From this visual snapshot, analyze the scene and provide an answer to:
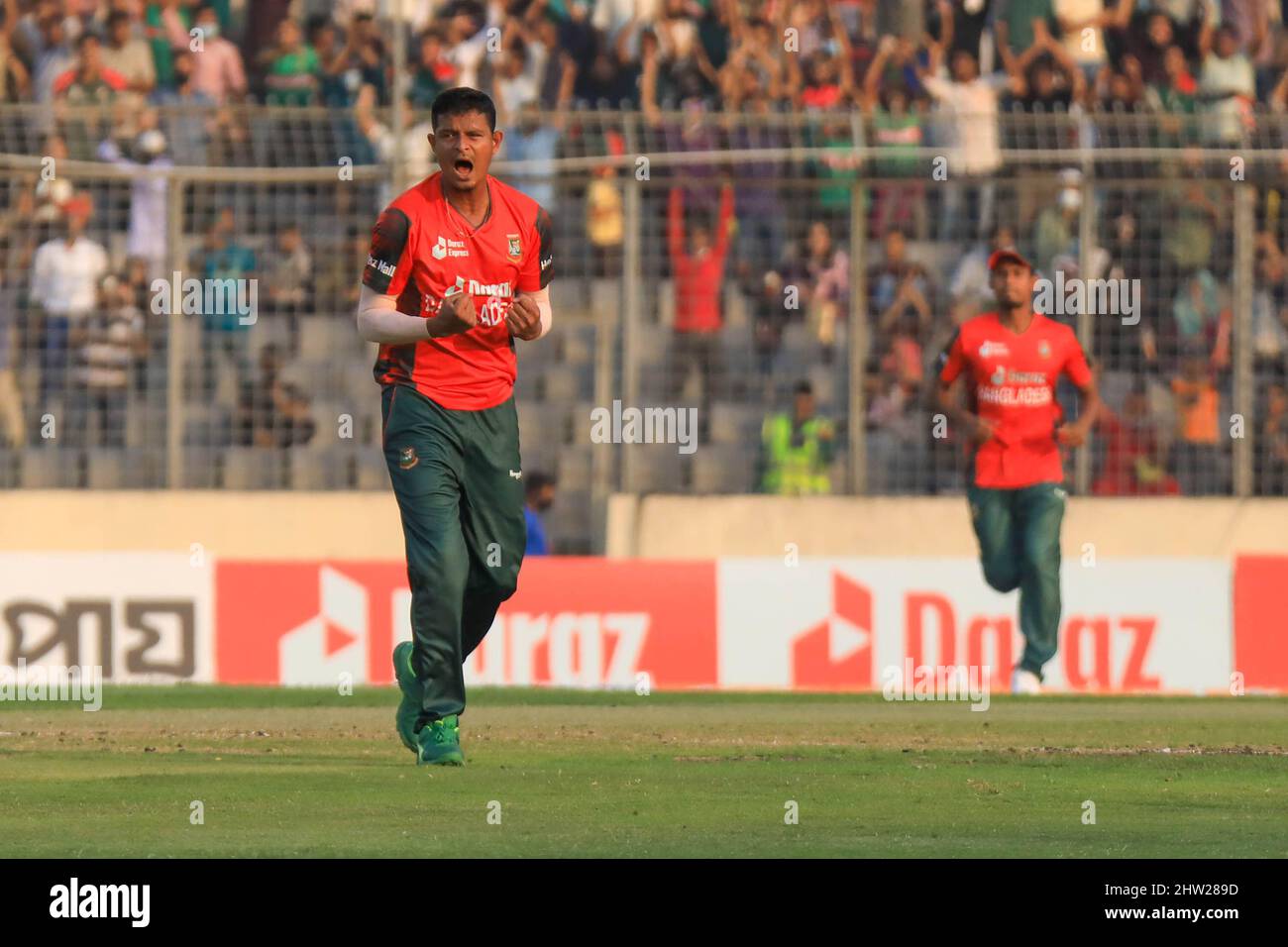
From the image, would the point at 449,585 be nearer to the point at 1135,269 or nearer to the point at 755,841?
the point at 755,841

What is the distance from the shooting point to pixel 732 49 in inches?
801

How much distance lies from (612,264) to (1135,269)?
3.45 metres

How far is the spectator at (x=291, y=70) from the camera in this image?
20234mm

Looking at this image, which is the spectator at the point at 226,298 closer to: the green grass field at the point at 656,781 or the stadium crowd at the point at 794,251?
the stadium crowd at the point at 794,251

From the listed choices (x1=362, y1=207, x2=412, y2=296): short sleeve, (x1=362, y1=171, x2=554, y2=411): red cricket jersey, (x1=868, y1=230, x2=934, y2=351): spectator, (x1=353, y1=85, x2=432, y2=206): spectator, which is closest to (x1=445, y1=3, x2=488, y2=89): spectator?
(x1=353, y1=85, x2=432, y2=206): spectator

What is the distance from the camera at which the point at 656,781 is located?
9633mm

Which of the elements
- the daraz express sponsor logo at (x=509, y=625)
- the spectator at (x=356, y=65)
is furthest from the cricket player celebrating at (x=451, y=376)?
the spectator at (x=356, y=65)

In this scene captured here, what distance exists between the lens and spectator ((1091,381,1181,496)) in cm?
1755

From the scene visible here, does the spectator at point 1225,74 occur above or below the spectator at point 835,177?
above

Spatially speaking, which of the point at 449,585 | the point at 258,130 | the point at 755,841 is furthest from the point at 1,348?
the point at 755,841

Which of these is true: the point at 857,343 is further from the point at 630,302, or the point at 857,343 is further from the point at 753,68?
the point at 753,68

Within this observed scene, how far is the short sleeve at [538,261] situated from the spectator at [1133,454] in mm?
8074

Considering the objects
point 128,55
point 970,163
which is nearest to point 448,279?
point 970,163

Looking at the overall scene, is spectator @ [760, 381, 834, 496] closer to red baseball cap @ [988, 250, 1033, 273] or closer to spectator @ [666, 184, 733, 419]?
spectator @ [666, 184, 733, 419]
